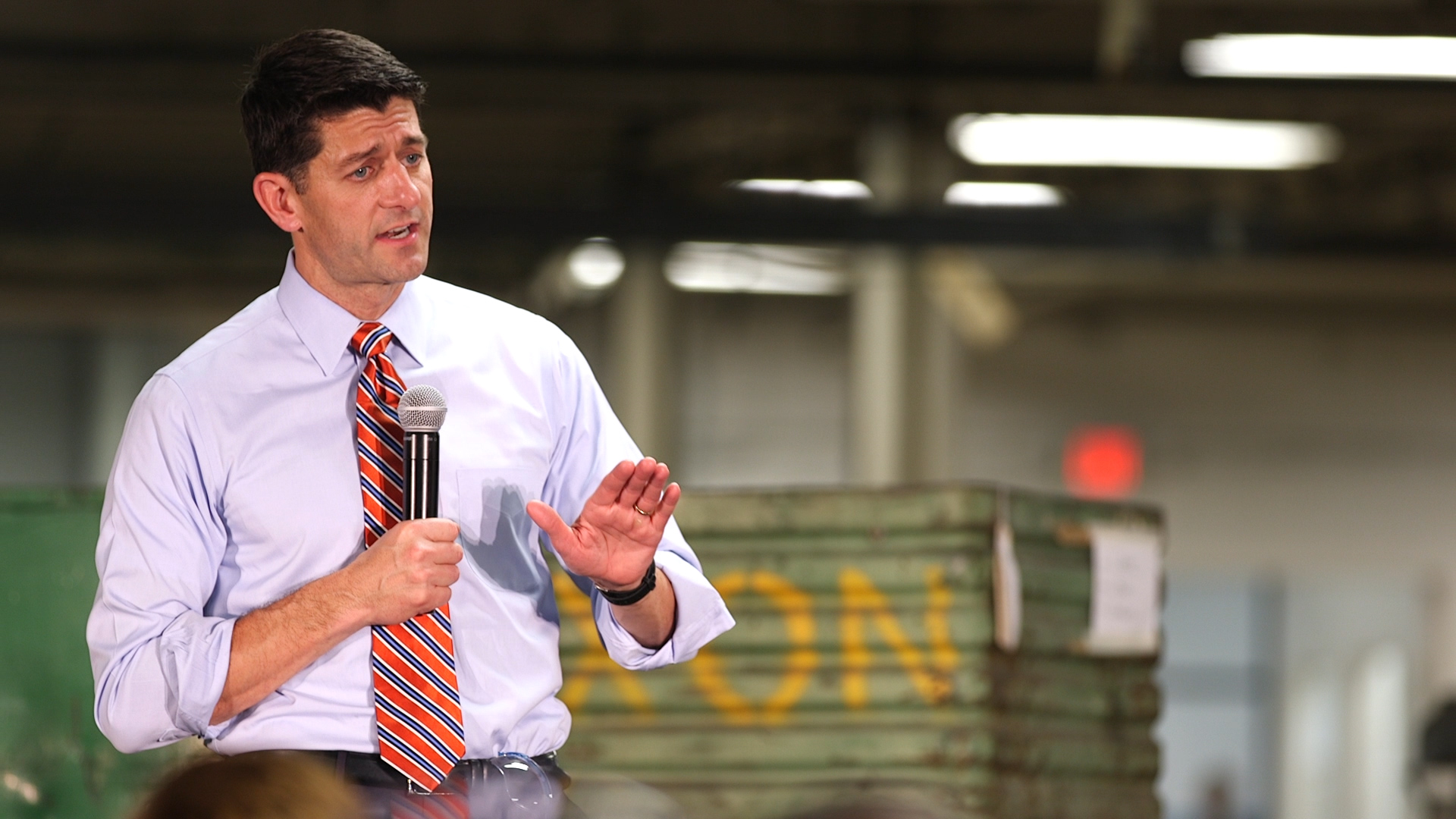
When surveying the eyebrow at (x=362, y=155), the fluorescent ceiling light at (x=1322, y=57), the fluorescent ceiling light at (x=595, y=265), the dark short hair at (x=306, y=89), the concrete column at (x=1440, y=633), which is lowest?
the concrete column at (x=1440, y=633)

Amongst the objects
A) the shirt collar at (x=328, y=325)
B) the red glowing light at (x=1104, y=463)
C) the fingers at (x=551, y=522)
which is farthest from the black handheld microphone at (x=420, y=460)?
the red glowing light at (x=1104, y=463)

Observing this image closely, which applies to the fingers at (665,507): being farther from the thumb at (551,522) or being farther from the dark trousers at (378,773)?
the dark trousers at (378,773)

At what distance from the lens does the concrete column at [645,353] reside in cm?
1267

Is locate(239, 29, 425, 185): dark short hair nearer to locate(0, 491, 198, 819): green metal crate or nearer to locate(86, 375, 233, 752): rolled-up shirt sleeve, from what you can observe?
locate(86, 375, 233, 752): rolled-up shirt sleeve

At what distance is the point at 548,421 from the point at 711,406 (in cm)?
1340

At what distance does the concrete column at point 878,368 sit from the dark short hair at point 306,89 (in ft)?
25.5

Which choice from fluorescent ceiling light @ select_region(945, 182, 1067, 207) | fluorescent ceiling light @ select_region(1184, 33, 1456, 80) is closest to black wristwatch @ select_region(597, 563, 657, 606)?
fluorescent ceiling light @ select_region(1184, 33, 1456, 80)

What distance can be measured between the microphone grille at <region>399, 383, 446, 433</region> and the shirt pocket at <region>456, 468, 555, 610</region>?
0.18 m

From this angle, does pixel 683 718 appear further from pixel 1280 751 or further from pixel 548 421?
pixel 1280 751

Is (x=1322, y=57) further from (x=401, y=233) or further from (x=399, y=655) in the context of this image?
(x=399, y=655)

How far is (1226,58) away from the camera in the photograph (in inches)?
340

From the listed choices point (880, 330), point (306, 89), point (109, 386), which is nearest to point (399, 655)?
point (306, 89)

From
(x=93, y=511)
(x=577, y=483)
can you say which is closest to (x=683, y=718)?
(x=93, y=511)

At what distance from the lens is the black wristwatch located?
235 cm
